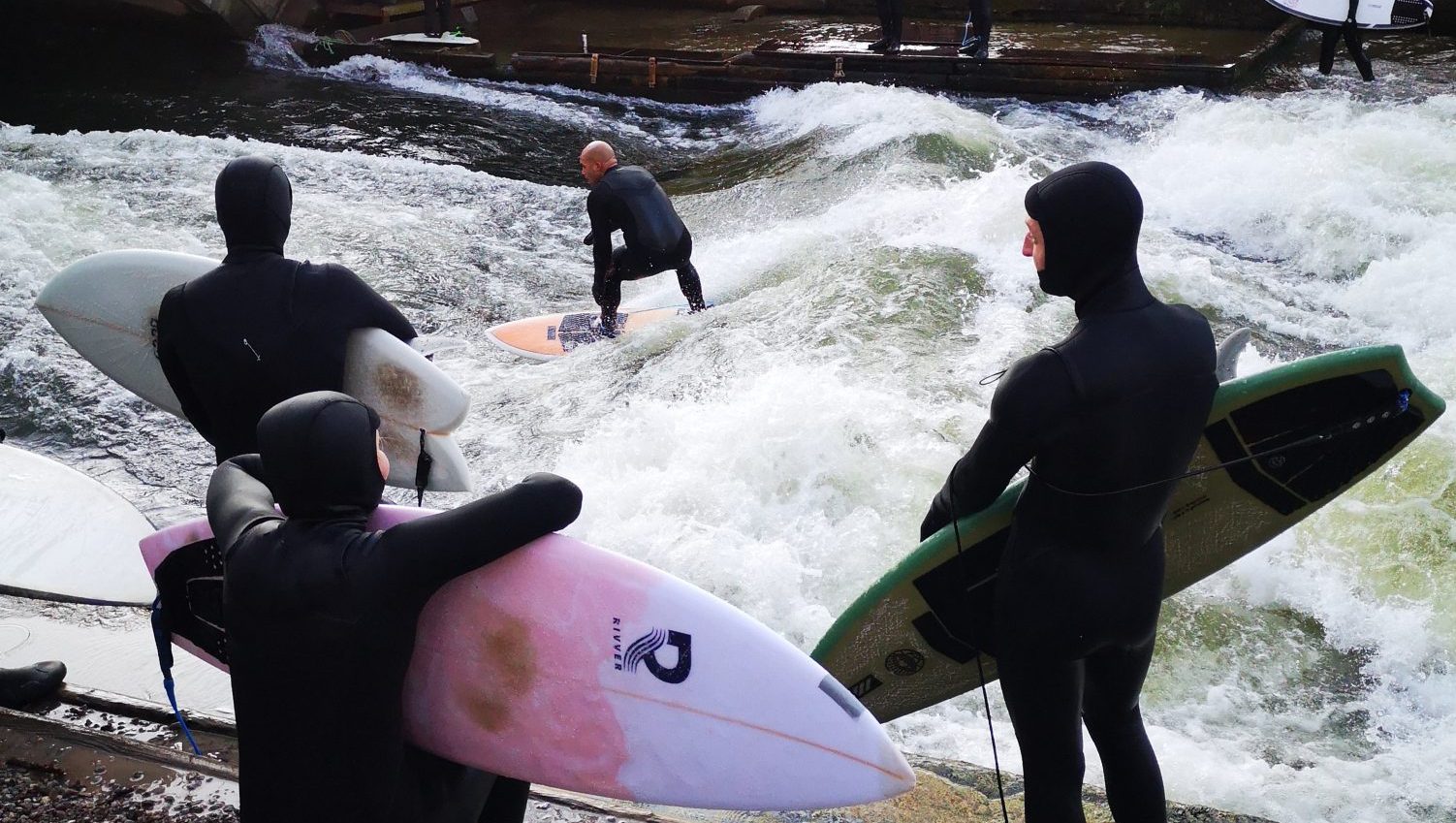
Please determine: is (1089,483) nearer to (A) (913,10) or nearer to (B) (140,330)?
(B) (140,330)

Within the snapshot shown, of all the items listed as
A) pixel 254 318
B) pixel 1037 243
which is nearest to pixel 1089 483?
pixel 1037 243

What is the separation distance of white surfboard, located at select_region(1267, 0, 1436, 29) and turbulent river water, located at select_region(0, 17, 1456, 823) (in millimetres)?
671

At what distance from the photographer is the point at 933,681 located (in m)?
2.76

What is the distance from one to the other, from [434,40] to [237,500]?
14.2 metres

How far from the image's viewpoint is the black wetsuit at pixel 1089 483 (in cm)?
195

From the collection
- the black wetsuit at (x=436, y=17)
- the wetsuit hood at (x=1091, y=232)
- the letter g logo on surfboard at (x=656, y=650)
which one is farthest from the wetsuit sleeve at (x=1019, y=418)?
the black wetsuit at (x=436, y=17)

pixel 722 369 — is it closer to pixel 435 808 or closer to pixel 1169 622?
pixel 1169 622

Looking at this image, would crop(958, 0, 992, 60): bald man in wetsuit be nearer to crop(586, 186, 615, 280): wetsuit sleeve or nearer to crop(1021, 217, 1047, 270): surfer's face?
crop(586, 186, 615, 280): wetsuit sleeve

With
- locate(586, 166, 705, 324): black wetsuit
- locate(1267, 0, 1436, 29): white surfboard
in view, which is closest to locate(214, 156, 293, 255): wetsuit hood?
locate(586, 166, 705, 324): black wetsuit

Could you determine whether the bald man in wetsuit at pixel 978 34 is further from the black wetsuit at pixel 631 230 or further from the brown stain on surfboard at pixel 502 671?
the brown stain on surfboard at pixel 502 671

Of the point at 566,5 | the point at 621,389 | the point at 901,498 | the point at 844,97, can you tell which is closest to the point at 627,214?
the point at 621,389

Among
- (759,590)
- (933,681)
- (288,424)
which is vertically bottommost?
(759,590)

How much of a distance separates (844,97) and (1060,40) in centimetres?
349

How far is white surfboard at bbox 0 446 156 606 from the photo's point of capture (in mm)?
3824
